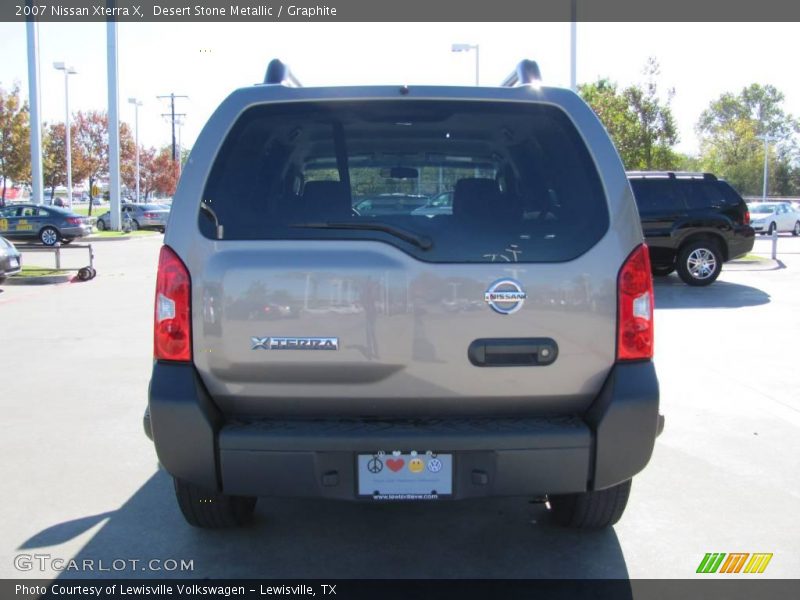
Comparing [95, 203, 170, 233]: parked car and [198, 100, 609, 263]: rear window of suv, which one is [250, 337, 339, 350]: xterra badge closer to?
[198, 100, 609, 263]: rear window of suv

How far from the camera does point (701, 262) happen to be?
14586mm

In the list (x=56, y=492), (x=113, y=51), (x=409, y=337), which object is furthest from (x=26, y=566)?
(x=113, y=51)

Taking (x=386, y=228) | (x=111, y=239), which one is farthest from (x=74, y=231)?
(x=386, y=228)

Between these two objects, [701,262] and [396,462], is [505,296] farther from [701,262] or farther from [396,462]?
[701,262]

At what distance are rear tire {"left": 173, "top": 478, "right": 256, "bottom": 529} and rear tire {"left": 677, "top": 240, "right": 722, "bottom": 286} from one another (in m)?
12.4

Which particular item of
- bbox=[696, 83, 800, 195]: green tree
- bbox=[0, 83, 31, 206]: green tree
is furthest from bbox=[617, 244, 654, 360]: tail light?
bbox=[696, 83, 800, 195]: green tree

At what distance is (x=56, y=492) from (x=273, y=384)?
2.13 metres

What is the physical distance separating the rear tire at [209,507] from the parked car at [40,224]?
991 inches

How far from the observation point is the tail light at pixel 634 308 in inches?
121

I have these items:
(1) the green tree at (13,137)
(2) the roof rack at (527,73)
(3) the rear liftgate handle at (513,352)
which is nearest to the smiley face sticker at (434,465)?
(3) the rear liftgate handle at (513,352)

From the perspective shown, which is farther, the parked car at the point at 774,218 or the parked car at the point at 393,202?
the parked car at the point at 774,218

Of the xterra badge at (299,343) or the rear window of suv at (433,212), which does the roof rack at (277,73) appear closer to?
the rear window of suv at (433,212)

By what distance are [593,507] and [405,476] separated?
1.19 meters

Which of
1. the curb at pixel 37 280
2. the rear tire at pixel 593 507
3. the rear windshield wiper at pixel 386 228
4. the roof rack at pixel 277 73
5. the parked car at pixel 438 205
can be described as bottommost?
the rear tire at pixel 593 507
